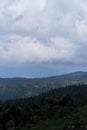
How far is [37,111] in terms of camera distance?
151500 mm

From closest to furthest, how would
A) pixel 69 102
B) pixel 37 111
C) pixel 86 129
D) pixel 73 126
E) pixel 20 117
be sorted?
1. pixel 86 129
2. pixel 73 126
3. pixel 20 117
4. pixel 37 111
5. pixel 69 102

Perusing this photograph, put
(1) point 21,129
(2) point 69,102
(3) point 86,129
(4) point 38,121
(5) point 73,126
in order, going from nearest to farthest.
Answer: (3) point 86,129 < (5) point 73,126 < (1) point 21,129 < (4) point 38,121 < (2) point 69,102

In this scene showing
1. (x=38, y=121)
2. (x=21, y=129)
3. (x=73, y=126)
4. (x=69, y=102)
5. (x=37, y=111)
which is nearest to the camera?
(x=73, y=126)

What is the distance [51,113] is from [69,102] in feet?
65.8

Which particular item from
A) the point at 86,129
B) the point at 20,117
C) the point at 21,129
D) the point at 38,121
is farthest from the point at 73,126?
the point at 20,117

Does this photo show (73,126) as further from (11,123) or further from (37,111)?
(37,111)

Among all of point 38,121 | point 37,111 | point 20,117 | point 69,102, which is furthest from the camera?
point 69,102

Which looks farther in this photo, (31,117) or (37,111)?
(37,111)

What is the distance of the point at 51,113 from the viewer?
148 meters

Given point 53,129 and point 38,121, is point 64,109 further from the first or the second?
point 53,129

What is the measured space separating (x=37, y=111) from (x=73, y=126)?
56214 mm

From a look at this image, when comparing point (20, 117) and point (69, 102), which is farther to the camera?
point (69, 102)

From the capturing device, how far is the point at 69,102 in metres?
166

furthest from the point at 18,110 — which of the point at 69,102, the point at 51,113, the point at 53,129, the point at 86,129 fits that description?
the point at 86,129
